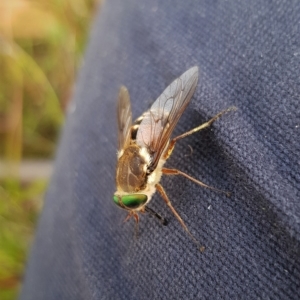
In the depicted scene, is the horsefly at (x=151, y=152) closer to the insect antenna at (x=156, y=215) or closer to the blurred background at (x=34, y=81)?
the insect antenna at (x=156, y=215)

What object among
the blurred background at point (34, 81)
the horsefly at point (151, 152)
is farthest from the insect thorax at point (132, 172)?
the blurred background at point (34, 81)

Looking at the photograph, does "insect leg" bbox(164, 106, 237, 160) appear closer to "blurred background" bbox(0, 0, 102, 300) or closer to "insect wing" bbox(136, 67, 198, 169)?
"insect wing" bbox(136, 67, 198, 169)

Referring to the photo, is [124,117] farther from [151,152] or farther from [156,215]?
[156,215]

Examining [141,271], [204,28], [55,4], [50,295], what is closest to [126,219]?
[141,271]

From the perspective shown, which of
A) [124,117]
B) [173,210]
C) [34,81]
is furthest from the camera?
[34,81]

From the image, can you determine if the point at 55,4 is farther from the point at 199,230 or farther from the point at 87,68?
the point at 199,230

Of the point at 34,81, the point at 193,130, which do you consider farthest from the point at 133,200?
the point at 34,81

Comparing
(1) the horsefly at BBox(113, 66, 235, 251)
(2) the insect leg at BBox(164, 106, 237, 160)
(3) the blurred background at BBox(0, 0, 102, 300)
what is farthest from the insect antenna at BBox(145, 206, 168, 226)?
(3) the blurred background at BBox(0, 0, 102, 300)
